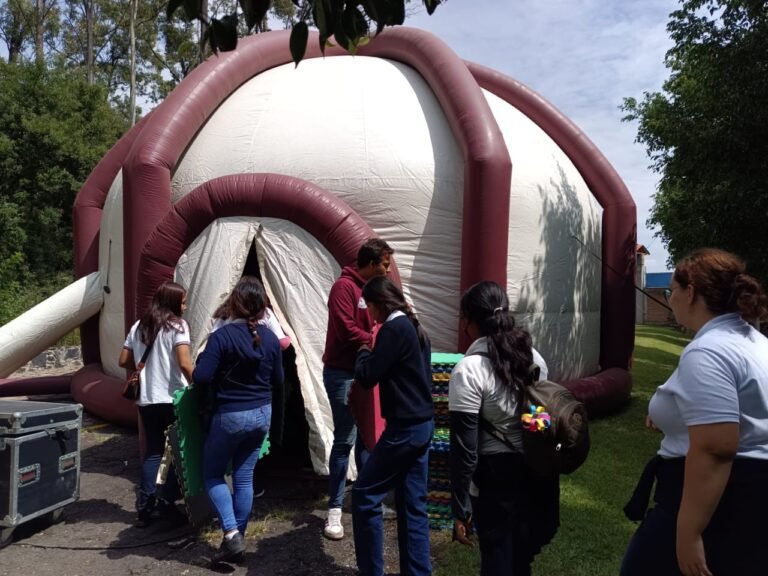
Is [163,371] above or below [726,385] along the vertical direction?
below

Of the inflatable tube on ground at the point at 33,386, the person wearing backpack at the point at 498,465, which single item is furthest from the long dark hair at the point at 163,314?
the inflatable tube on ground at the point at 33,386

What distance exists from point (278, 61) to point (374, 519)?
6401 mm

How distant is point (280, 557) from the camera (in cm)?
397

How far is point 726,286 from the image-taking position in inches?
77.7

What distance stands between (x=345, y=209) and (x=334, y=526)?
8.63ft

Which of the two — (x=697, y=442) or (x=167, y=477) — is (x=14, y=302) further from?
(x=697, y=442)

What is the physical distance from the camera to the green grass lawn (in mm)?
3834

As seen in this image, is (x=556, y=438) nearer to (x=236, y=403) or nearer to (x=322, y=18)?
(x=322, y=18)

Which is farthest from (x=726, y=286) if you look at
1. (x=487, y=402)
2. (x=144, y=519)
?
(x=144, y=519)

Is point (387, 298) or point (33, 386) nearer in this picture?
point (387, 298)

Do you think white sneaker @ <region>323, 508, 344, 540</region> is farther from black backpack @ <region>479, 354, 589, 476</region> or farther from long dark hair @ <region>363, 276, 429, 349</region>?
black backpack @ <region>479, 354, 589, 476</region>

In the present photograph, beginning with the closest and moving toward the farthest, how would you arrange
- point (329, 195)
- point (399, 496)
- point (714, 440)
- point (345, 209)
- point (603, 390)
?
1. point (714, 440)
2. point (399, 496)
3. point (345, 209)
4. point (329, 195)
5. point (603, 390)

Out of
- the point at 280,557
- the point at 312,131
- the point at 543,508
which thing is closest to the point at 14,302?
the point at 312,131

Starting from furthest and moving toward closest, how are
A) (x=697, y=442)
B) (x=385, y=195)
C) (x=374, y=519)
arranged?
(x=385, y=195) < (x=374, y=519) < (x=697, y=442)
